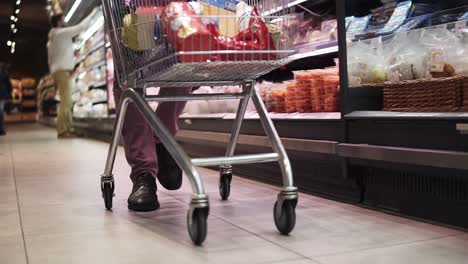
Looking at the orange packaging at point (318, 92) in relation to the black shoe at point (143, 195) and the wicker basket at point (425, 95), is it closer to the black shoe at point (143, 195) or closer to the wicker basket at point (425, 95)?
the wicker basket at point (425, 95)

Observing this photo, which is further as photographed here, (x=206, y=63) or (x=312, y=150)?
(x=312, y=150)

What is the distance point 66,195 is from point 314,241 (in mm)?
1525

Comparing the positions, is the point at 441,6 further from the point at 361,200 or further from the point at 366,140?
the point at 361,200

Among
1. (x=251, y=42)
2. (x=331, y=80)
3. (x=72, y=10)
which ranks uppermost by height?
(x=72, y=10)

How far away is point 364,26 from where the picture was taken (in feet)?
8.20

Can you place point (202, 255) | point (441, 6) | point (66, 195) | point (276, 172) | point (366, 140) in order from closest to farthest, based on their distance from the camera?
point (202, 255) → point (366, 140) → point (441, 6) → point (66, 195) → point (276, 172)

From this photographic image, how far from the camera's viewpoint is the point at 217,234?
182cm

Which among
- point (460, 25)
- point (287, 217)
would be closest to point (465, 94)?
point (460, 25)

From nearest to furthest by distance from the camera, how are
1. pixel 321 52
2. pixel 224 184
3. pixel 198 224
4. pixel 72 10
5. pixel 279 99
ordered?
pixel 198 224
pixel 224 184
pixel 321 52
pixel 279 99
pixel 72 10

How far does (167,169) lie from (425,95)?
1.17 m

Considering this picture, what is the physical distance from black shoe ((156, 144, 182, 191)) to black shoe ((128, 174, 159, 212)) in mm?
236

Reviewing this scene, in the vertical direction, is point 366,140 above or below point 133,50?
below

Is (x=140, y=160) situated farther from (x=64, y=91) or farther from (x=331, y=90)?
(x=64, y=91)

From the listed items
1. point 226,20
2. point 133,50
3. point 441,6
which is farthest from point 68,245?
point 441,6
